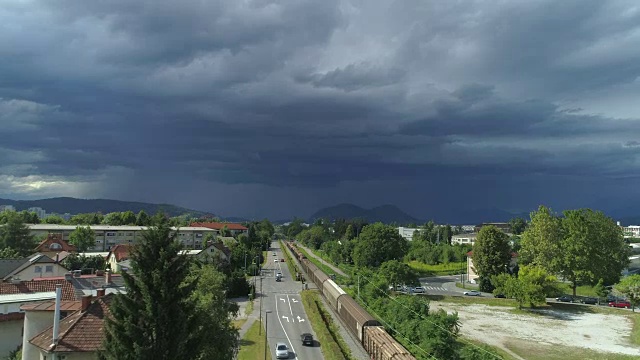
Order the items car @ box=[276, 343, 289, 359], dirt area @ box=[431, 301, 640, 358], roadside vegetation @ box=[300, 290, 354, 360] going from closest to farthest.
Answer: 1. car @ box=[276, 343, 289, 359]
2. roadside vegetation @ box=[300, 290, 354, 360]
3. dirt area @ box=[431, 301, 640, 358]

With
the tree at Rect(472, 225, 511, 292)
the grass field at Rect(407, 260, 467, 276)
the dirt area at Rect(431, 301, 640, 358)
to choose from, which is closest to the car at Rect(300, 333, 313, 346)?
the dirt area at Rect(431, 301, 640, 358)

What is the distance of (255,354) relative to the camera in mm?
40406

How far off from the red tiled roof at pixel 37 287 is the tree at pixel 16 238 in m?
60.9

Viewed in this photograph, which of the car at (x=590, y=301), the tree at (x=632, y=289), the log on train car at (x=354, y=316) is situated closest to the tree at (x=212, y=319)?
the log on train car at (x=354, y=316)

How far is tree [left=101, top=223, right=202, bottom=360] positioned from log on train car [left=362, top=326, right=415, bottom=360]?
58.2ft

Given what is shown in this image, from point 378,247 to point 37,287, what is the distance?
6790cm

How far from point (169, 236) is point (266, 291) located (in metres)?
62.0

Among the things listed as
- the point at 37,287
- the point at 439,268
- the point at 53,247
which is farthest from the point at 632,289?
the point at 53,247

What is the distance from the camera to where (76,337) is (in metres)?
24.6

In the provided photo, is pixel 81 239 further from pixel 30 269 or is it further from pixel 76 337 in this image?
pixel 76 337

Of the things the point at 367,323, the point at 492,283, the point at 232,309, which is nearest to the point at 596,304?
the point at 492,283

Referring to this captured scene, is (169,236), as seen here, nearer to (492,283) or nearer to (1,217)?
(492,283)

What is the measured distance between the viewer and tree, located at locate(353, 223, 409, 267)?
9806 centimetres

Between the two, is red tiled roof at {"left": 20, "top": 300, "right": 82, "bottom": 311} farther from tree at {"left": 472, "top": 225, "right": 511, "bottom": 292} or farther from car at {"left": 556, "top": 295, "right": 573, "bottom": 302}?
car at {"left": 556, "top": 295, "right": 573, "bottom": 302}
